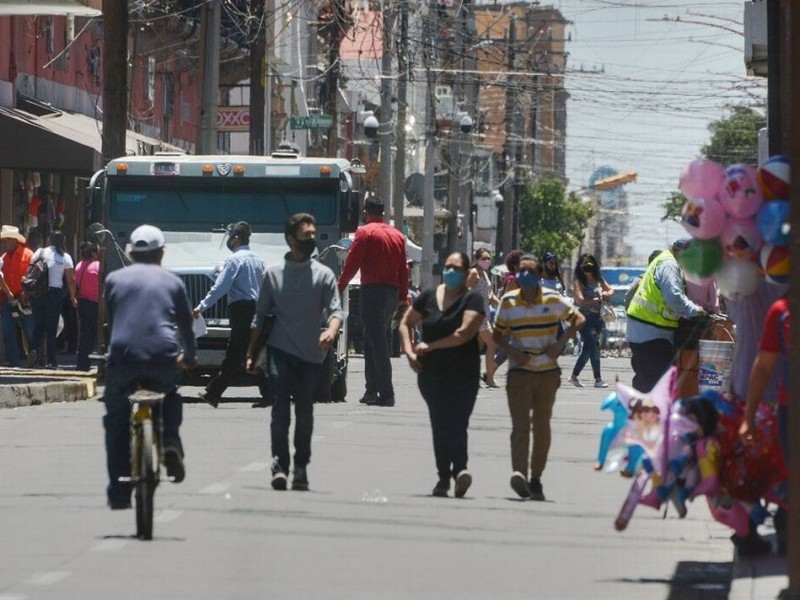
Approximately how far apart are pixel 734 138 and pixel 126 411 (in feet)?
285

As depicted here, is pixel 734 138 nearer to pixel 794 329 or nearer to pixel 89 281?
pixel 89 281

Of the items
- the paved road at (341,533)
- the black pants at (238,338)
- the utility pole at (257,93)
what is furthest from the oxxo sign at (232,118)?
the paved road at (341,533)

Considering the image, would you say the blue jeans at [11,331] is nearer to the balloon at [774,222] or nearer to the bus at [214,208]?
the bus at [214,208]

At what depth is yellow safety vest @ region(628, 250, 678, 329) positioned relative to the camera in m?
16.9

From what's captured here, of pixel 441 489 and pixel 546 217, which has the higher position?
pixel 546 217

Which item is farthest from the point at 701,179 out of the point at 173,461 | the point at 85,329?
the point at 85,329

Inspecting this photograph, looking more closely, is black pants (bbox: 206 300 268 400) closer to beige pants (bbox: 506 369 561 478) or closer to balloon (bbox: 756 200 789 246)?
beige pants (bbox: 506 369 561 478)

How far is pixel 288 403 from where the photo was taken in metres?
13.8

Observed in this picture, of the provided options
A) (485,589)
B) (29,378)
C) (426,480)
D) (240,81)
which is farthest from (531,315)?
(240,81)

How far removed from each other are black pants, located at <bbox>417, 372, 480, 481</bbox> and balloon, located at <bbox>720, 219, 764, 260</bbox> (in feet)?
12.6

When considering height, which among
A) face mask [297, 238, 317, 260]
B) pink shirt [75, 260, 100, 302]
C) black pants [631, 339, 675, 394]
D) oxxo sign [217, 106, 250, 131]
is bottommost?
black pants [631, 339, 675, 394]

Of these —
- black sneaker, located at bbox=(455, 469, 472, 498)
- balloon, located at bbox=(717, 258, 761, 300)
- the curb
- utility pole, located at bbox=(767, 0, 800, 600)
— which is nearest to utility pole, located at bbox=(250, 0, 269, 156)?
the curb

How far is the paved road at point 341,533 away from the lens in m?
9.77

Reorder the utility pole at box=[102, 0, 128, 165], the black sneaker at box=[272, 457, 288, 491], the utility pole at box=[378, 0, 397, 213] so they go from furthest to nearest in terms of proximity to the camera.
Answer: the utility pole at box=[378, 0, 397, 213] < the utility pole at box=[102, 0, 128, 165] < the black sneaker at box=[272, 457, 288, 491]
